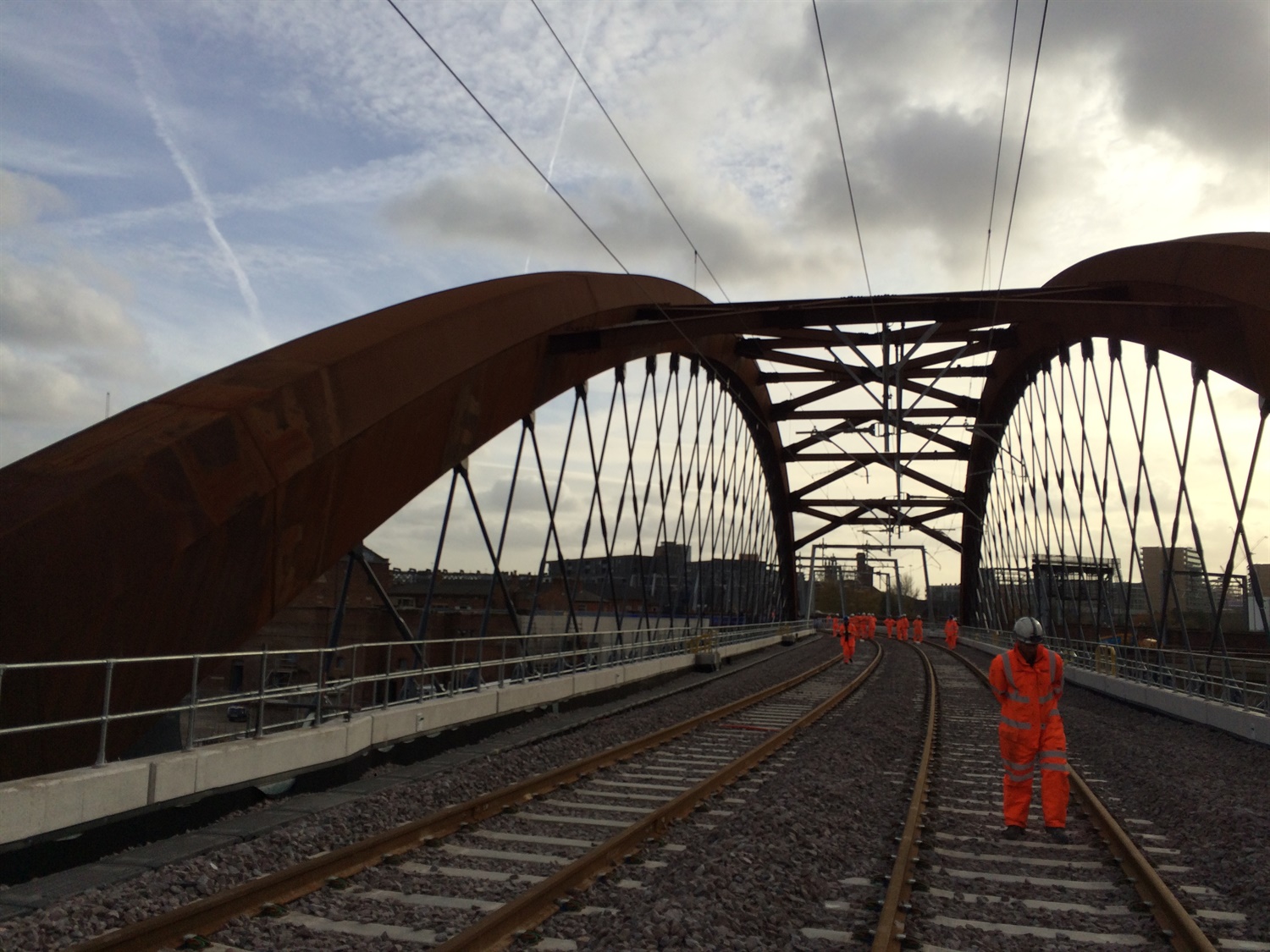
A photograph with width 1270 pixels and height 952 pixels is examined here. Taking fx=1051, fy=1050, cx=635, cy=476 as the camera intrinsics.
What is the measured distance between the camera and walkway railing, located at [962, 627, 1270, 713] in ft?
45.5

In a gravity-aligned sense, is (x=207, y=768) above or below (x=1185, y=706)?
above

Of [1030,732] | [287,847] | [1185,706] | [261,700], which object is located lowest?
[287,847]

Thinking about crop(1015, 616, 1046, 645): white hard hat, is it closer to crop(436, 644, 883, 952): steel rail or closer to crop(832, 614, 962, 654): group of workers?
crop(436, 644, 883, 952): steel rail

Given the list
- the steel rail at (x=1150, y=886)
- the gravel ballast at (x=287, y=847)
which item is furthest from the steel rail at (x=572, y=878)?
Answer: the steel rail at (x=1150, y=886)

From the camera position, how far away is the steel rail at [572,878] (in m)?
4.36

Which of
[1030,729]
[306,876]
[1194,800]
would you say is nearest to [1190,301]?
[1194,800]

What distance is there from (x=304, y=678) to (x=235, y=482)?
1051 cm

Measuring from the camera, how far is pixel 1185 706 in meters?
16.0

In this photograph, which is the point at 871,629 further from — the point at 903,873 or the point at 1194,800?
the point at 903,873

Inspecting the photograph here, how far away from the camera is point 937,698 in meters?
18.2

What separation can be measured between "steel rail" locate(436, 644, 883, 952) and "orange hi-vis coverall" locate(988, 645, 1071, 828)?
2279 millimetres

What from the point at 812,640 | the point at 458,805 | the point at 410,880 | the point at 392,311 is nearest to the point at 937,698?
the point at 392,311

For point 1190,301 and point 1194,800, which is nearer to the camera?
point 1194,800

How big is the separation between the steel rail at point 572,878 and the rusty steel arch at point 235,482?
Result: 4.49 m
